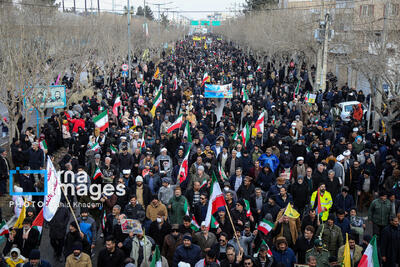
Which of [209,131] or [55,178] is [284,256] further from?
[209,131]

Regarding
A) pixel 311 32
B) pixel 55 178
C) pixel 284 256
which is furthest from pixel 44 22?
pixel 284 256

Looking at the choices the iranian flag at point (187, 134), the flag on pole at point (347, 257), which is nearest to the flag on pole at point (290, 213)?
the flag on pole at point (347, 257)

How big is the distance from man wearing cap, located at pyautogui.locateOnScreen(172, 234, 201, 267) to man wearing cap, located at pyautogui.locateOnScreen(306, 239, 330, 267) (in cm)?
160

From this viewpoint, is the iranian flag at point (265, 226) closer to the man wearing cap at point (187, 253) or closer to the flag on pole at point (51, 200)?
the man wearing cap at point (187, 253)

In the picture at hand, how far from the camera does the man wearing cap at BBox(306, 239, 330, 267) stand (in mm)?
7488

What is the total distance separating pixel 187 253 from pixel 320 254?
1.89m

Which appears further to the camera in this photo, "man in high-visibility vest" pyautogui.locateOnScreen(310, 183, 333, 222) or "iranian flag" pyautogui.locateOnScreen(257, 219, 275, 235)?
"man in high-visibility vest" pyautogui.locateOnScreen(310, 183, 333, 222)

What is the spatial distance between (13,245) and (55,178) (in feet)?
4.16

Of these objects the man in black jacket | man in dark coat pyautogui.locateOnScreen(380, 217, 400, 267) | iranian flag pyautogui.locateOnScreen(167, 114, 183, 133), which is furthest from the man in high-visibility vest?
iranian flag pyautogui.locateOnScreen(167, 114, 183, 133)

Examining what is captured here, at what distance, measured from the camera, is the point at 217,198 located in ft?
28.5

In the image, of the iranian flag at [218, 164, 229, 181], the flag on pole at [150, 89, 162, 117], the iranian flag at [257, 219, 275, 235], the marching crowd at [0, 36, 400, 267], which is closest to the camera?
the marching crowd at [0, 36, 400, 267]

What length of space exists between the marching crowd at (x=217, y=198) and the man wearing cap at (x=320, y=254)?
0.05 ft

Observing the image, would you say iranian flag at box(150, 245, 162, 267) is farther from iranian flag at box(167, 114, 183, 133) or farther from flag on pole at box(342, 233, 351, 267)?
iranian flag at box(167, 114, 183, 133)

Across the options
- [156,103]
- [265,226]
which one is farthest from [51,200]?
[156,103]
